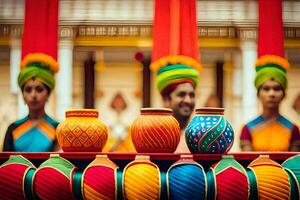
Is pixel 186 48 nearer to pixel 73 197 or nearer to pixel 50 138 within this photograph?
pixel 50 138

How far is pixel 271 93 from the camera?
2713 mm

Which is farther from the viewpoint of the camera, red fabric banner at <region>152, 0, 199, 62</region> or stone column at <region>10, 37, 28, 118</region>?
stone column at <region>10, 37, 28, 118</region>

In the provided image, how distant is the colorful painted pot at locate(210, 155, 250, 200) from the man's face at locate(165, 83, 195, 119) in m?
1.09

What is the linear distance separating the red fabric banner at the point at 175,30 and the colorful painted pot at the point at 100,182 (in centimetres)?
128

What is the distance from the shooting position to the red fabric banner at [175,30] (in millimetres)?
2562

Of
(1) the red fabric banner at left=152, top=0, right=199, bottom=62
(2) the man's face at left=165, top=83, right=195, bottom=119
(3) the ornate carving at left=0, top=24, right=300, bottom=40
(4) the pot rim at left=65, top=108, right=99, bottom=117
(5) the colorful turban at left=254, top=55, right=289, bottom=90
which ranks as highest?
(3) the ornate carving at left=0, top=24, right=300, bottom=40

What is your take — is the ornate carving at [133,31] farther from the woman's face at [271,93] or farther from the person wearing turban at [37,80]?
the woman's face at [271,93]

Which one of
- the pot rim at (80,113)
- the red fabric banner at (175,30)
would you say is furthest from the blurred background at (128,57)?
the pot rim at (80,113)

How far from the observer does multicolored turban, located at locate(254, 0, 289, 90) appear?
272 cm

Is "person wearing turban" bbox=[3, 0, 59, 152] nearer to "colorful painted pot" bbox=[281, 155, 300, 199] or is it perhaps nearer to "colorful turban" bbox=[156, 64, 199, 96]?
"colorful turban" bbox=[156, 64, 199, 96]

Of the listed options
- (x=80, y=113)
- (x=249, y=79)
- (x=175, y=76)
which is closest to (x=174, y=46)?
(x=175, y=76)

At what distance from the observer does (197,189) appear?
130cm

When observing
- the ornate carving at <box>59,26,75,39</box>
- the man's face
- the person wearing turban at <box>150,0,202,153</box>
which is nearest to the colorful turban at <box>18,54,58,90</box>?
the person wearing turban at <box>150,0,202,153</box>

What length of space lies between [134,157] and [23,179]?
27cm
